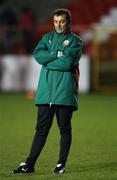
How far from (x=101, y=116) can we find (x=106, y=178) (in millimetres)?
7226

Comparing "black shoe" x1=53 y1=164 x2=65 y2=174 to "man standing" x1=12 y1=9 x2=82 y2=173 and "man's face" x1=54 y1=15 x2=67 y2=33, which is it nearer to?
"man standing" x1=12 y1=9 x2=82 y2=173

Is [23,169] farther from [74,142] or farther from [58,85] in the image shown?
[74,142]

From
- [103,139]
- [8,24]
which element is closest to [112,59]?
[8,24]

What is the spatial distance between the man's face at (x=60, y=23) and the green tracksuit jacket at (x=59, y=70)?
0.08 m

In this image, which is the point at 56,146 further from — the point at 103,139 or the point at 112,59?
the point at 112,59

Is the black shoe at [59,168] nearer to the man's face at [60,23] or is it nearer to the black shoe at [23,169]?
the black shoe at [23,169]

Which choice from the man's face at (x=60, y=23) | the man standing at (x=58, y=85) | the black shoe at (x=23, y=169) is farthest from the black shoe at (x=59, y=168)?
the man's face at (x=60, y=23)

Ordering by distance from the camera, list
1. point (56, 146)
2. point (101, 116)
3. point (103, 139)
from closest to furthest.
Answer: point (56, 146) → point (103, 139) → point (101, 116)

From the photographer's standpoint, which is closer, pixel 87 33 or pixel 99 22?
pixel 87 33

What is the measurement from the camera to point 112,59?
2256 cm

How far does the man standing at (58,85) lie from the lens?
27.9 ft

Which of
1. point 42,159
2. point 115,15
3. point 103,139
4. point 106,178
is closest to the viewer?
point 106,178

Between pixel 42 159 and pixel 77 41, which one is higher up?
pixel 77 41

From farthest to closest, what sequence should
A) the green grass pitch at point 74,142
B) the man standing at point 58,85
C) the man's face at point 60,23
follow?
the green grass pitch at point 74,142 < the man standing at point 58,85 < the man's face at point 60,23
